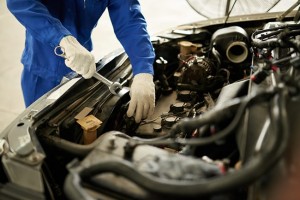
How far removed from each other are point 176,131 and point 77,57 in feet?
2.29

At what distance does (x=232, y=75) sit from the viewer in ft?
6.28

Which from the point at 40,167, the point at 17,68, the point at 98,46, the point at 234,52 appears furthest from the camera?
the point at 98,46

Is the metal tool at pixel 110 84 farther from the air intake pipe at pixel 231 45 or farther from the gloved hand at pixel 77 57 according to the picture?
the air intake pipe at pixel 231 45

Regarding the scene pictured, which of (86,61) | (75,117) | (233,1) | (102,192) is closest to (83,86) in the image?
(86,61)

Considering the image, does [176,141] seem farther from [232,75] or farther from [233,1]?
[233,1]

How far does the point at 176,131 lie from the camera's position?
898 millimetres

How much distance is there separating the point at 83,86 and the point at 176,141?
0.78 m

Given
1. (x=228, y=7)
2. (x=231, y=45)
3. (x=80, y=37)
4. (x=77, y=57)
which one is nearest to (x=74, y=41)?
(x=77, y=57)

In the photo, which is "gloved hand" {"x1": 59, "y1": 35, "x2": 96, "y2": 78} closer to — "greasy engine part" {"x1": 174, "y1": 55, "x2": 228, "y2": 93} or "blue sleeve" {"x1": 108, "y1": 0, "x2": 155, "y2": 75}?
"blue sleeve" {"x1": 108, "y1": 0, "x2": 155, "y2": 75}

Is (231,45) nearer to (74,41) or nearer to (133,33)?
(133,33)

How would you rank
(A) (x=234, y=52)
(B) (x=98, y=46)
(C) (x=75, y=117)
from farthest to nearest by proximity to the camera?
(B) (x=98, y=46)
(A) (x=234, y=52)
(C) (x=75, y=117)

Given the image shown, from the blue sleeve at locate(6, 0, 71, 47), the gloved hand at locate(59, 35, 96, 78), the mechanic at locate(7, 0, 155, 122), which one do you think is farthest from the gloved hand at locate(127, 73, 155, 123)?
the blue sleeve at locate(6, 0, 71, 47)

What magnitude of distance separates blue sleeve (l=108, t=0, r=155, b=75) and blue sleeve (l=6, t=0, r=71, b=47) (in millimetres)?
381

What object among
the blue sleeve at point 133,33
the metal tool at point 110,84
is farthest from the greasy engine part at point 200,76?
the metal tool at point 110,84
